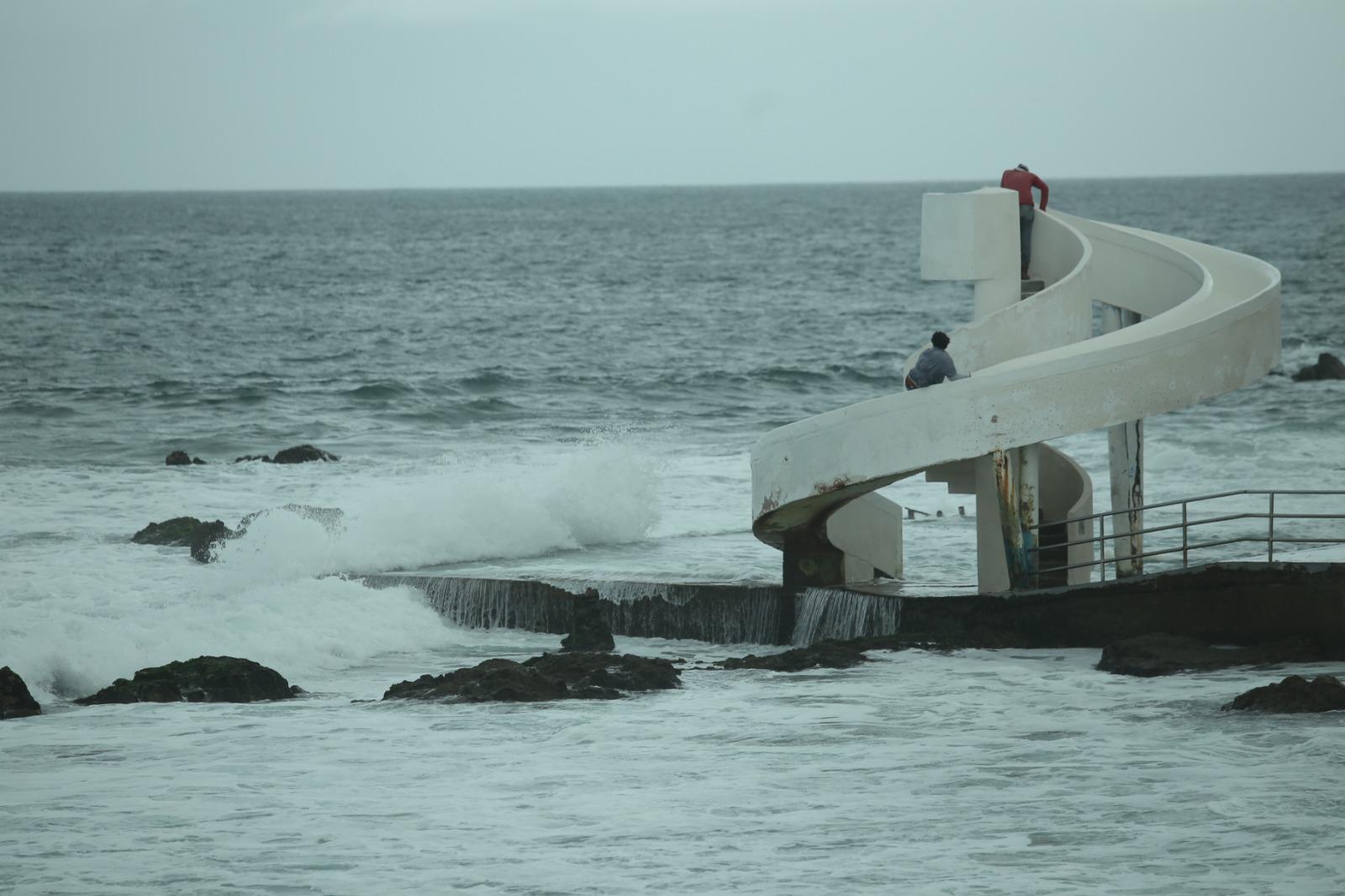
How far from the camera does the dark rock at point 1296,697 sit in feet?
42.4

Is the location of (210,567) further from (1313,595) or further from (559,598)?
(1313,595)

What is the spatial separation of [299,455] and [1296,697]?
70.0 ft

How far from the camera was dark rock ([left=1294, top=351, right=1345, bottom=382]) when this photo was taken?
136ft

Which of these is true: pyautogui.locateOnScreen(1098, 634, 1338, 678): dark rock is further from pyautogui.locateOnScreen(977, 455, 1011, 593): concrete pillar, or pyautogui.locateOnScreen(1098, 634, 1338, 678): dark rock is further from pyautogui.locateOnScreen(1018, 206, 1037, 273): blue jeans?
pyautogui.locateOnScreen(1018, 206, 1037, 273): blue jeans

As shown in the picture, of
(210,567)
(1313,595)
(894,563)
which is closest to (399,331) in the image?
(210,567)

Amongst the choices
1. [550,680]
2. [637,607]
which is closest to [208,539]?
[637,607]

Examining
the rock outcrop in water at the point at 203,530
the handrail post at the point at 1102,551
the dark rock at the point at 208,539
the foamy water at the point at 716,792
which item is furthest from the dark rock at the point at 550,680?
the rock outcrop in water at the point at 203,530

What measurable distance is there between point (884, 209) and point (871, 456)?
6487 inches

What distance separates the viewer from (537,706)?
14047 mm

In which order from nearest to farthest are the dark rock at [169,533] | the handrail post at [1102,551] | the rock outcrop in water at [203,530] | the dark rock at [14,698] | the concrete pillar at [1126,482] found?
the dark rock at [14,698] < the handrail post at [1102,551] < the concrete pillar at [1126,482] < the rock outcrop in water at [203,530] < the dark rock at [169,533]

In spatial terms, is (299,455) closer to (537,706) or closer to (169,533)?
(169,533)

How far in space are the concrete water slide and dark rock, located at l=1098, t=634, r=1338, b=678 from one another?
3.67ft

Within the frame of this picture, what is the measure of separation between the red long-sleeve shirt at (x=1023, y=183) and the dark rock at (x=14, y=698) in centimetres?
1083

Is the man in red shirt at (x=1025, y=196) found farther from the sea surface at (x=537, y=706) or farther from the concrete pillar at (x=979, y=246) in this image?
the sea surface at (x=537, y=706)
